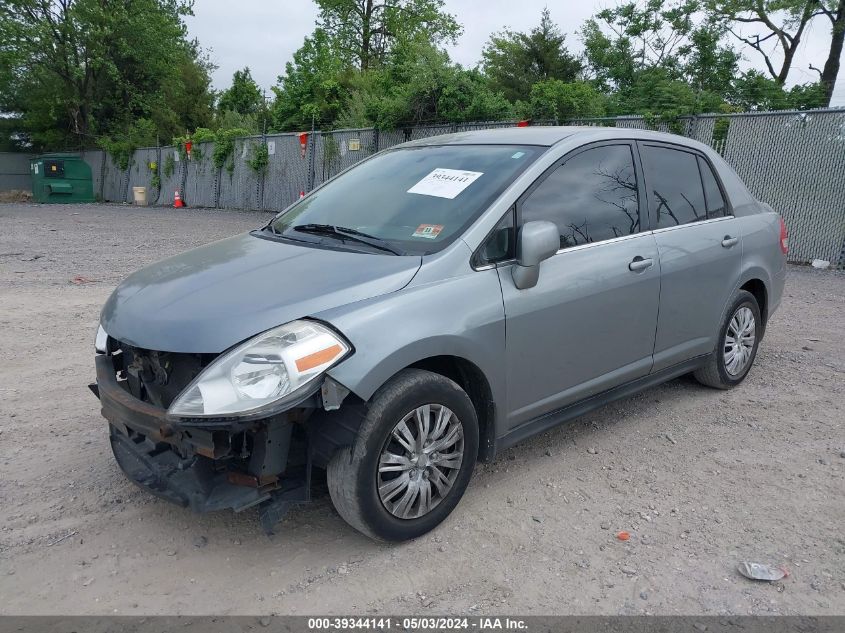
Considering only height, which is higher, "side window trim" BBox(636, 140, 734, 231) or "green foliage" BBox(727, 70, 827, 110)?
"green foliage" BBox(727, 70, 827, 110)

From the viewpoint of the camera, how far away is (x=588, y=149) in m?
3.89

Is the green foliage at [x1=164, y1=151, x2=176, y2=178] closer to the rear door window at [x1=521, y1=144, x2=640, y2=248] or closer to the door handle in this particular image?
the rear door window at [x1=521, y1=144, x2=640, y2=248]

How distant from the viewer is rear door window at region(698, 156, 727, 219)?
4.68 meters

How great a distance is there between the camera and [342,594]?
2.75 metres

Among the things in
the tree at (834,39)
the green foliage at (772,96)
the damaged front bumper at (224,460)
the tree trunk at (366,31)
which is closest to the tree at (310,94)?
the tree trunk at (366,31)

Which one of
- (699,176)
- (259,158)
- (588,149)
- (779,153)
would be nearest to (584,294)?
(588,149)

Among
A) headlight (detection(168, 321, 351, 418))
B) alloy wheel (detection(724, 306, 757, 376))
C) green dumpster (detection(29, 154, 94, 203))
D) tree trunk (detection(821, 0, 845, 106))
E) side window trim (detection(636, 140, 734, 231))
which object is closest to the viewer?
headlight (detection(168, 321, 351, 418))

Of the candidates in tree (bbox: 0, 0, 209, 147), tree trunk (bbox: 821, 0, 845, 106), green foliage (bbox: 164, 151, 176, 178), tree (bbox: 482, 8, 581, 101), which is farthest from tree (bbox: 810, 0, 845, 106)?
tree (bbox: 0, 0, 209, 147)

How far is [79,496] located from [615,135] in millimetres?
3504

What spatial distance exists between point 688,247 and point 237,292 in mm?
2781

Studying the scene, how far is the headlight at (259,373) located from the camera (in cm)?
261

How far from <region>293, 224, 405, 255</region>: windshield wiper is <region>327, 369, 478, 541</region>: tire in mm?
694

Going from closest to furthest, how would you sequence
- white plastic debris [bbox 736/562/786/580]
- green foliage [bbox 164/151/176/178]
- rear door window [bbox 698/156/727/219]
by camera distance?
white plastic debris [bbox 736/562/786/580] → rear door window [bbox 698/156/727/219] → green foliage [bbox 164/151/176/178]

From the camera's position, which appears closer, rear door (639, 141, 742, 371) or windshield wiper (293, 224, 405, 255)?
windshield wiper (293, 224, 405, 255)
